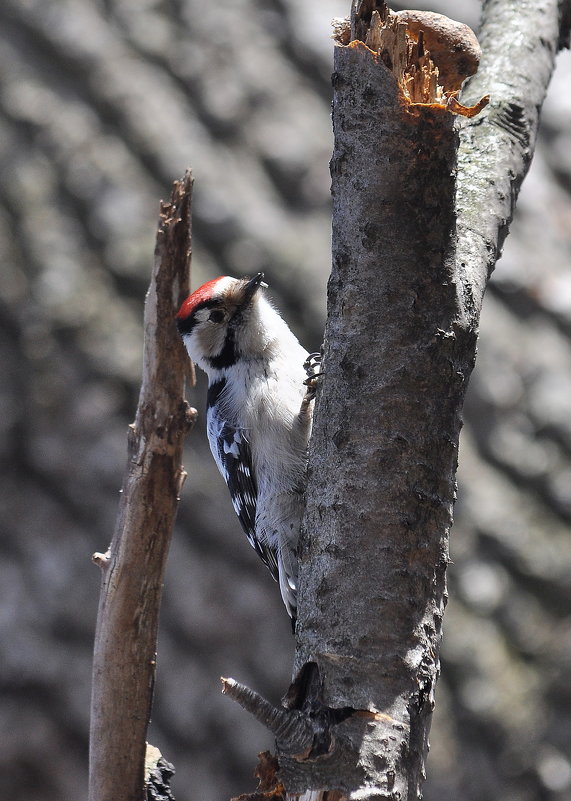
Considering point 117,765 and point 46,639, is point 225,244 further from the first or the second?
point 117,765

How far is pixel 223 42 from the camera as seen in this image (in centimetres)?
573

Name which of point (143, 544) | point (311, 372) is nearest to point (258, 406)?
point (311, 372)

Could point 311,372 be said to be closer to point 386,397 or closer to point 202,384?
point 386,397

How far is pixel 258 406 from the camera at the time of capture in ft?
9.48

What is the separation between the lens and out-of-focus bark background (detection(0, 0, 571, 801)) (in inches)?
176

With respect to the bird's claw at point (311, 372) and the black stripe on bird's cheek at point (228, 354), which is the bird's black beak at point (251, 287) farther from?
the bird's claw at point (311, 372)

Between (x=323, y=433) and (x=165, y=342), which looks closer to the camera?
(x=323, y=433)

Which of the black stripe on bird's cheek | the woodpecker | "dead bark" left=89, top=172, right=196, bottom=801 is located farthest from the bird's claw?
"dead bark" left=89, top=172, right=196, bottom=801

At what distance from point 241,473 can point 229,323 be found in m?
0.52

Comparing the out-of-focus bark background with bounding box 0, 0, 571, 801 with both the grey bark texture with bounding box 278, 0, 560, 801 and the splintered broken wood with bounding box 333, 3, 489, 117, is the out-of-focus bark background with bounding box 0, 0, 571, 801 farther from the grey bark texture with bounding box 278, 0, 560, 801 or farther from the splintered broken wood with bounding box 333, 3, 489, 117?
the splintered broken wood with bounding box 333, 3, 489, 117

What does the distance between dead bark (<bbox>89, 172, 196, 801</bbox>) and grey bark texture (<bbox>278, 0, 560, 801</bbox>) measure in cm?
72

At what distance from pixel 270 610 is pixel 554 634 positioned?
151cm

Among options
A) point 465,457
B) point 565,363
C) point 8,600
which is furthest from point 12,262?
point 565,363

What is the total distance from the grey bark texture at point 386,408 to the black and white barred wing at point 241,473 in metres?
1.24
